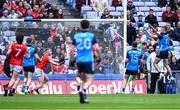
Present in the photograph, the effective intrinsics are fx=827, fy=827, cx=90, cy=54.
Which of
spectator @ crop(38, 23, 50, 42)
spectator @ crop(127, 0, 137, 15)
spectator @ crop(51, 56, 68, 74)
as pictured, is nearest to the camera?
spectator @ crop(51, 56, 68, 74)

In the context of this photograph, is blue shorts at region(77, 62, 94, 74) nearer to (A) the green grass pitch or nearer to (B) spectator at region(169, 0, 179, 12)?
(A) the green grass pitch

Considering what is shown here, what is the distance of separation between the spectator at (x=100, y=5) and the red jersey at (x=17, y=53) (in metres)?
7.27

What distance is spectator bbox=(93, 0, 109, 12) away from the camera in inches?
1371

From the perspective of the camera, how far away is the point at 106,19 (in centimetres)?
3403

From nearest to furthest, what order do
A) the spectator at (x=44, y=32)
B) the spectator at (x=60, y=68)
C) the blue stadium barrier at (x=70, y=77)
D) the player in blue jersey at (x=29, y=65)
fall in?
the player in blue jersey at (x=29, y=65) → the blue stadium barrier at (x=70, y=77) → the spectator at (x=60, y=68) → the spectator at (x=44, y=32)

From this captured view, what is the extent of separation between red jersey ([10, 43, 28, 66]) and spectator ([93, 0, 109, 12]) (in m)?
7.27

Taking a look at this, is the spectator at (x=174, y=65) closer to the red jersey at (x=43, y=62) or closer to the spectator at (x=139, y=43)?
the spectator at (x=139, y=43)

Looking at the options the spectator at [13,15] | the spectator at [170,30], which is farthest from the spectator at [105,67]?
the spectator at [13,15]

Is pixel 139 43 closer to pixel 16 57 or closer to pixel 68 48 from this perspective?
pixel 68 48

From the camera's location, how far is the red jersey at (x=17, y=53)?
28125 mm

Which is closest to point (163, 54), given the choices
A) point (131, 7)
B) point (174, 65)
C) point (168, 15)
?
point (174, 65)

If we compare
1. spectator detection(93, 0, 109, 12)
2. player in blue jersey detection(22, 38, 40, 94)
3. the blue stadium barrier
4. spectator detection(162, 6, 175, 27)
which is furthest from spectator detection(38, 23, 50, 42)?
spectator detection(162, 6, 175, 27)

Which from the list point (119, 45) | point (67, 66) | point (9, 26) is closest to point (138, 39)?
point (119, 45)

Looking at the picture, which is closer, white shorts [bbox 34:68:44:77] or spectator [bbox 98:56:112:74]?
white shorts [bbox 34:68:44:77]
